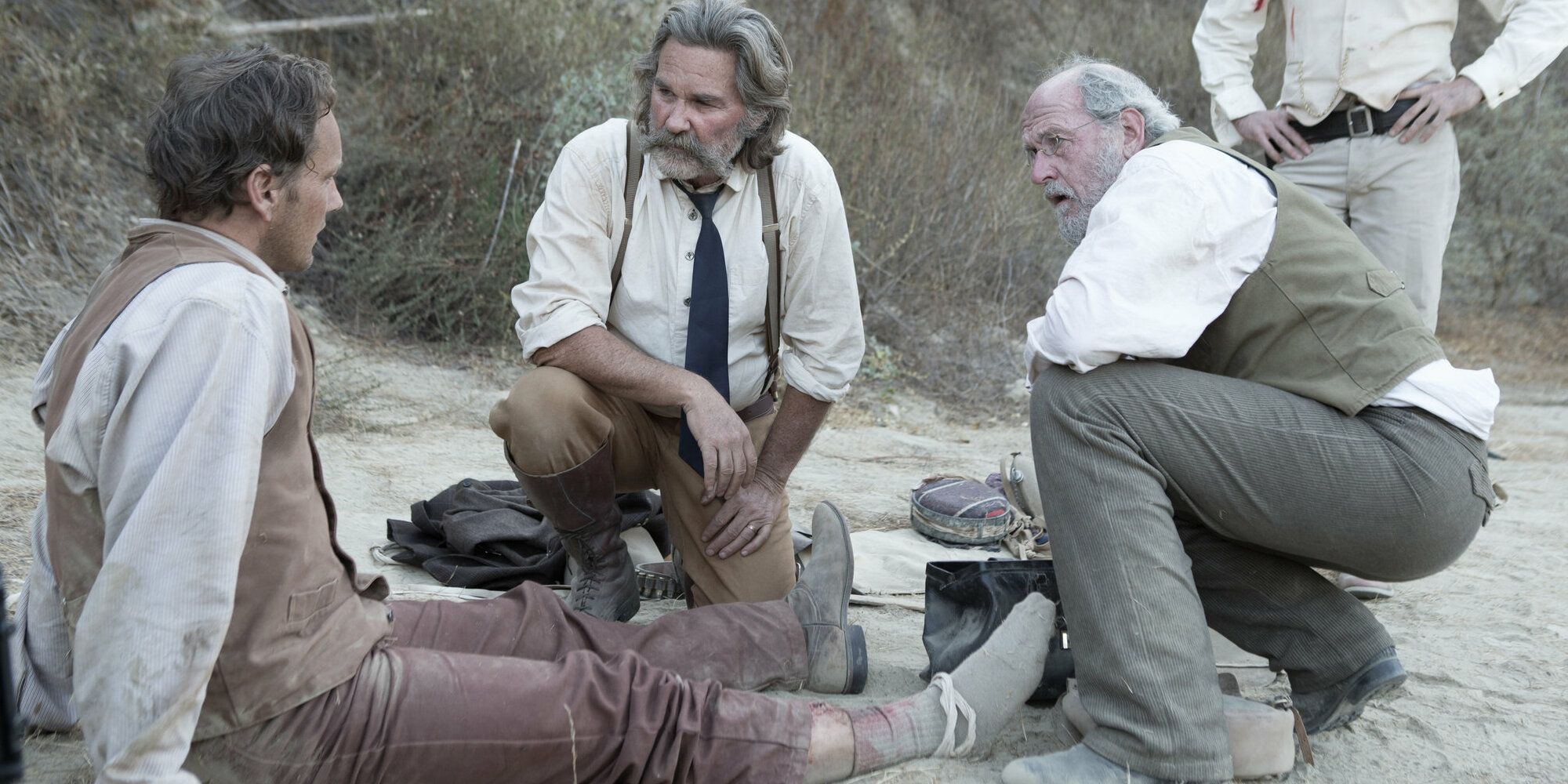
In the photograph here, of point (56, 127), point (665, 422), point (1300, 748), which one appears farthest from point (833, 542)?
point (56, 127)

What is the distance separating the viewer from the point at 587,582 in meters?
3.36

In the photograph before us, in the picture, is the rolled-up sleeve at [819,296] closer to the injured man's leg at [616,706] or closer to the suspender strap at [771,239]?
the suspender strap at [771,239]

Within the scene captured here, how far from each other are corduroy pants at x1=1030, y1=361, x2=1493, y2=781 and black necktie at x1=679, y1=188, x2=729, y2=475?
113 cm

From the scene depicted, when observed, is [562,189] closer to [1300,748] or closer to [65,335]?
[65,335]

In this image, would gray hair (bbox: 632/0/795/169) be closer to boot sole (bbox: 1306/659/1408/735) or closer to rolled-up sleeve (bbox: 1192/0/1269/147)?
rolled-up sleeve (bbox: 1192/0/1269/147)

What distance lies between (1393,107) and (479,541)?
314cm

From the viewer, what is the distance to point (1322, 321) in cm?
239

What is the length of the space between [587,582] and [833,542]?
0.76 metres

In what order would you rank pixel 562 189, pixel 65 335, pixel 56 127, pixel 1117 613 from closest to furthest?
1. pixel 65 335
2. pixel 1117 613
3. pixel 562 189
4. pixel 56 127

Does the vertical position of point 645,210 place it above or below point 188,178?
below

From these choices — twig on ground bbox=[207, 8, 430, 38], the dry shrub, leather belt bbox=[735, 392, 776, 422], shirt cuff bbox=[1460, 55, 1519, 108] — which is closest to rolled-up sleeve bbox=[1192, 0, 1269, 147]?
shirt cuff bbox=[1460, 55, 1519, 108]

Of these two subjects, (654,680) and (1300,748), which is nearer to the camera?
(654,680)

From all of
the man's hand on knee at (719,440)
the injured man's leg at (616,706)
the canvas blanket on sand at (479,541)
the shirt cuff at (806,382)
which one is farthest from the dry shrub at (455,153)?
the injured man's leg at (616,706)

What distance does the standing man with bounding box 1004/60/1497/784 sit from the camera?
2244mm
